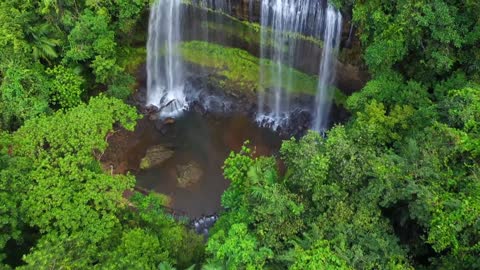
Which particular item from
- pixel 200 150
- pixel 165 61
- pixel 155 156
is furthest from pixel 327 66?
pixel 155 156

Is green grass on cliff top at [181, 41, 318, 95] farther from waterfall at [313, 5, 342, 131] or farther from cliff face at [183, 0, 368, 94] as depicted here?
waterfall at [313, 5, 342, 131]

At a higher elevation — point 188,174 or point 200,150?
point 200,150

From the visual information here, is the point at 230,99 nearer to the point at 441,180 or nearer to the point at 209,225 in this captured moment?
the point at 209,225

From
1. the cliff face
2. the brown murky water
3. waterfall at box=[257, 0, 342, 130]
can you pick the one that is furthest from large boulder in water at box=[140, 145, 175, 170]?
the cliff face

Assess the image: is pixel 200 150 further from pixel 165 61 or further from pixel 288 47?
pixel 288 47

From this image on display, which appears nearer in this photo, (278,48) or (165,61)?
(278,48)

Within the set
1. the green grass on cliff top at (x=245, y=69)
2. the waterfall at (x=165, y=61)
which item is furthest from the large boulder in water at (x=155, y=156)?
the green grass on cliff top at (x=245, y=69)

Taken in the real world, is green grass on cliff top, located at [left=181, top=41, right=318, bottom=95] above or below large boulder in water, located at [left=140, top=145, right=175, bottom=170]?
above
